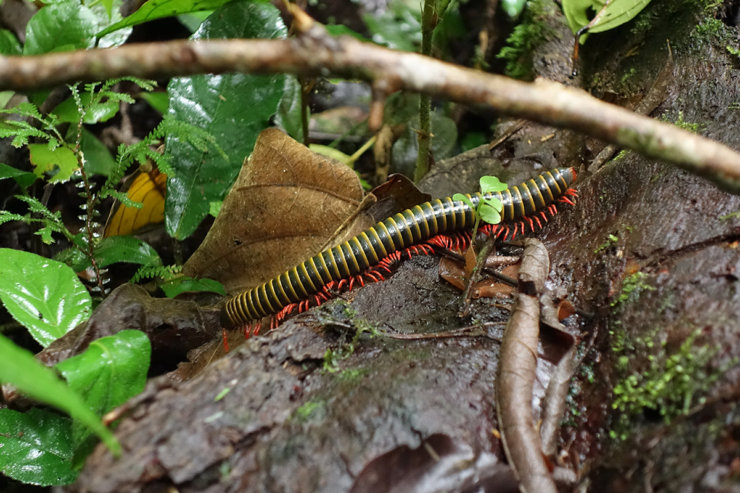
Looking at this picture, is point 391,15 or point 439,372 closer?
point 439,372

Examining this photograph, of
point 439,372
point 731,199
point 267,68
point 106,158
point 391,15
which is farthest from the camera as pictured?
point 391,15

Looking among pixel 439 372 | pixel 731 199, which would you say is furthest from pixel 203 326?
pixel 731 199

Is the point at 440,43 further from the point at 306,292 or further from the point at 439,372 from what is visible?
the point at 439,372

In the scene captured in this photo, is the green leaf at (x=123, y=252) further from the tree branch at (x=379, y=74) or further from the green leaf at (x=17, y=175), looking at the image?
the tree branch at (x=379, y=74)

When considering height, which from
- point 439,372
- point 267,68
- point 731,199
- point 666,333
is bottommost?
point 439,372

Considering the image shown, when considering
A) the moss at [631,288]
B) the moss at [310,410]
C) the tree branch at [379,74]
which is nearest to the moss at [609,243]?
the moss at [631,288]

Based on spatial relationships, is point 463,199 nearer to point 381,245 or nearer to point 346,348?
point 381,245

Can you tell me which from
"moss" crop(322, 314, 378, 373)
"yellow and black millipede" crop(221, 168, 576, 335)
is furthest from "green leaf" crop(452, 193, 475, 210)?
"moss" crop(322, 314, 378, 373)
